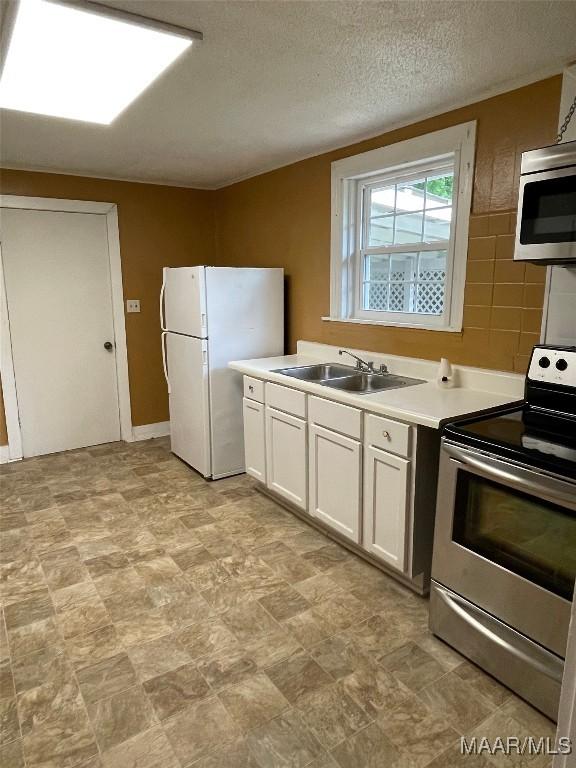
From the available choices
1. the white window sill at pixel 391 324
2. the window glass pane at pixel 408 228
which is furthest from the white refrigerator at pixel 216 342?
the window glass pane at pixel 408 228

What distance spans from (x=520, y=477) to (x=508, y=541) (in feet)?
0.90

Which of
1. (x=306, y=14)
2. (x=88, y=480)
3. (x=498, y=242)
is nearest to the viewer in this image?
(x=306, y=14)

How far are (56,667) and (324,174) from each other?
10.3 ft

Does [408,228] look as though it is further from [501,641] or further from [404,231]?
[501,641]

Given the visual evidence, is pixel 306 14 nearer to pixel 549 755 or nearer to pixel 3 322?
pixel 549 755

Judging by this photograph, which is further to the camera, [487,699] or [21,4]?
[487,699]

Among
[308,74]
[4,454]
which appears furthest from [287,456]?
[4,454]

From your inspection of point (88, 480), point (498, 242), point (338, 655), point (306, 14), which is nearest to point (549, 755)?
point (338, 655)

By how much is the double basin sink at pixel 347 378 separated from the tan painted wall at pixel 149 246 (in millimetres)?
1888

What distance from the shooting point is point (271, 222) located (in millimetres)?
3973

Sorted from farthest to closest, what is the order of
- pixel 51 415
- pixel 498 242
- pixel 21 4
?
pixel 51 415
pixel 498 242
pixel 21 4

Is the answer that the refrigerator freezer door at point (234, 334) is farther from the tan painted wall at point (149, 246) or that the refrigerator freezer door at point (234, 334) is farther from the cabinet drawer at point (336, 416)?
the tan painted wall at point (149, 246)

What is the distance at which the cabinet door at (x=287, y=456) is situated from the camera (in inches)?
114

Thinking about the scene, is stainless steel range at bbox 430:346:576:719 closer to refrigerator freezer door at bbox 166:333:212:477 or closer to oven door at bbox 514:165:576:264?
oven door at bbox 514:165:576:264
